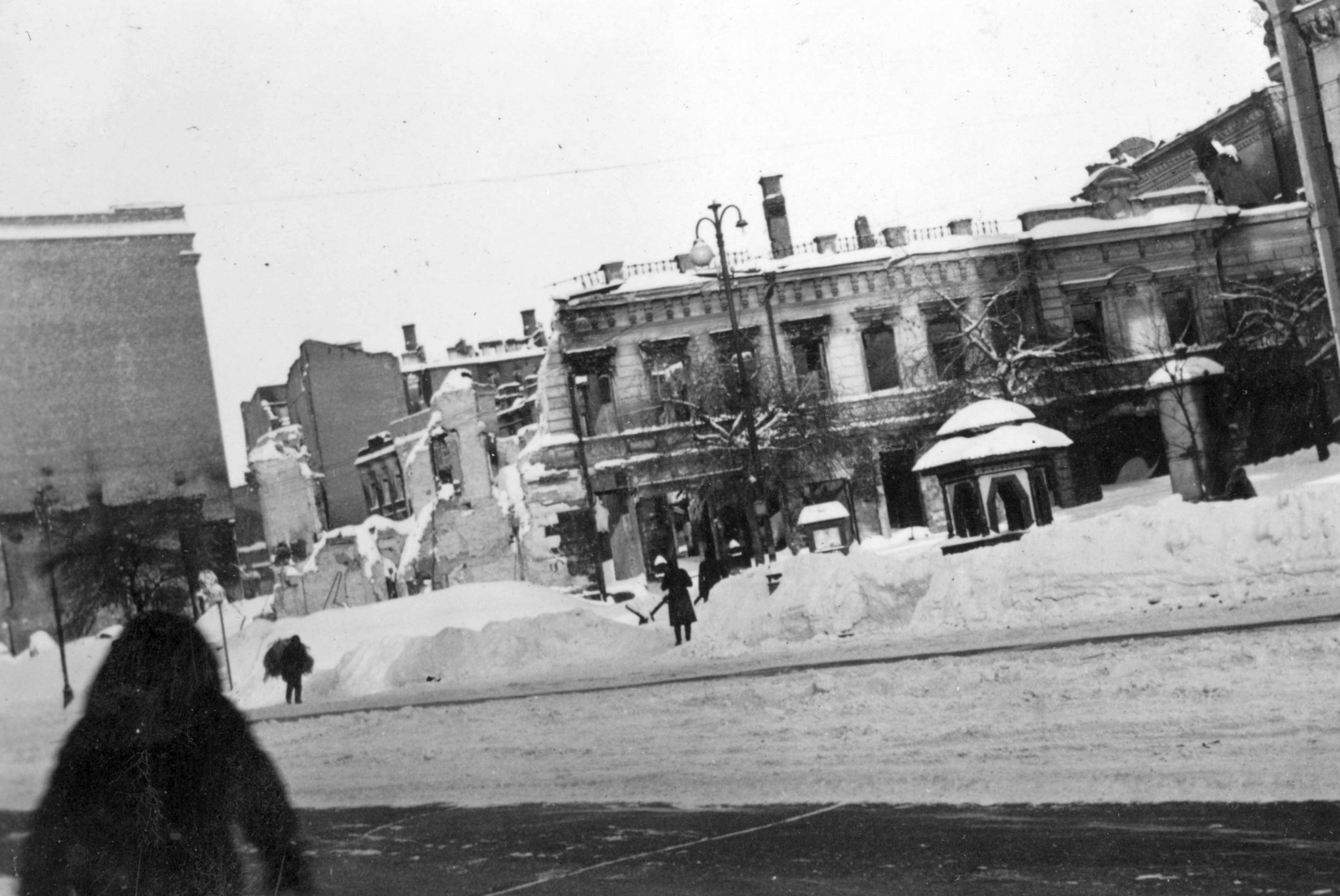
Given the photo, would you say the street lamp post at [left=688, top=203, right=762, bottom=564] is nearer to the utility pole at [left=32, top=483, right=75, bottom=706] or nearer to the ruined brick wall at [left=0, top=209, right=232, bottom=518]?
the ruined brick wall at [left=0, top=209, right=232, bottom=518]

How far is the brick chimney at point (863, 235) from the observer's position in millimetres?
33156

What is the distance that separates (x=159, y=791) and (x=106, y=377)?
3573mm

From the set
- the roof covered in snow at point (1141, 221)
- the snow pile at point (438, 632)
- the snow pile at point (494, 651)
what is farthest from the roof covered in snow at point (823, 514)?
the roof covered in snow at point (1141, 221)

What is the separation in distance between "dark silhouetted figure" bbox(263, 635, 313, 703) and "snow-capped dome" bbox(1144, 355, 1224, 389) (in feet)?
48.2

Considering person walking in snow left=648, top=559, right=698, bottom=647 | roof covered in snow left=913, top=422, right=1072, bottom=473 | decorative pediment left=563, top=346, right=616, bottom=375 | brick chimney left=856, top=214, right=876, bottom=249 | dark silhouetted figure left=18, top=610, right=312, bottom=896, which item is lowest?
person walking in snow left=648, top=559, right=698, bottom=647

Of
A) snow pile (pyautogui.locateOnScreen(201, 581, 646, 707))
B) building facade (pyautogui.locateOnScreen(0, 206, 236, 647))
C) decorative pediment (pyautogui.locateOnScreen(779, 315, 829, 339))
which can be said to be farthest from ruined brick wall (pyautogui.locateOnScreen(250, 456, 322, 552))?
decorative pediment (pyautogui.locateOnScreen(779, 315, 829, 339))

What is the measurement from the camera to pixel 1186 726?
28.5 ft

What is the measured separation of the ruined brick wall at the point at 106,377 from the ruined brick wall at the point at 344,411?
9.35 m

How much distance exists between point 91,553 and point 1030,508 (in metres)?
18.0

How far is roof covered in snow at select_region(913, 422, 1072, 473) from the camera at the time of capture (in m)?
22.6

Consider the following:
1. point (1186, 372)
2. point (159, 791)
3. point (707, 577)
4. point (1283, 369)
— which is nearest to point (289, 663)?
point (707, 577)

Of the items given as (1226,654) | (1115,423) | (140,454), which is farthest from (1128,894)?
(1115,423)

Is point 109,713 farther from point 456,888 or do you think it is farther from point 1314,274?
point 1314,274

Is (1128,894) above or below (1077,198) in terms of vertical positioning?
below
